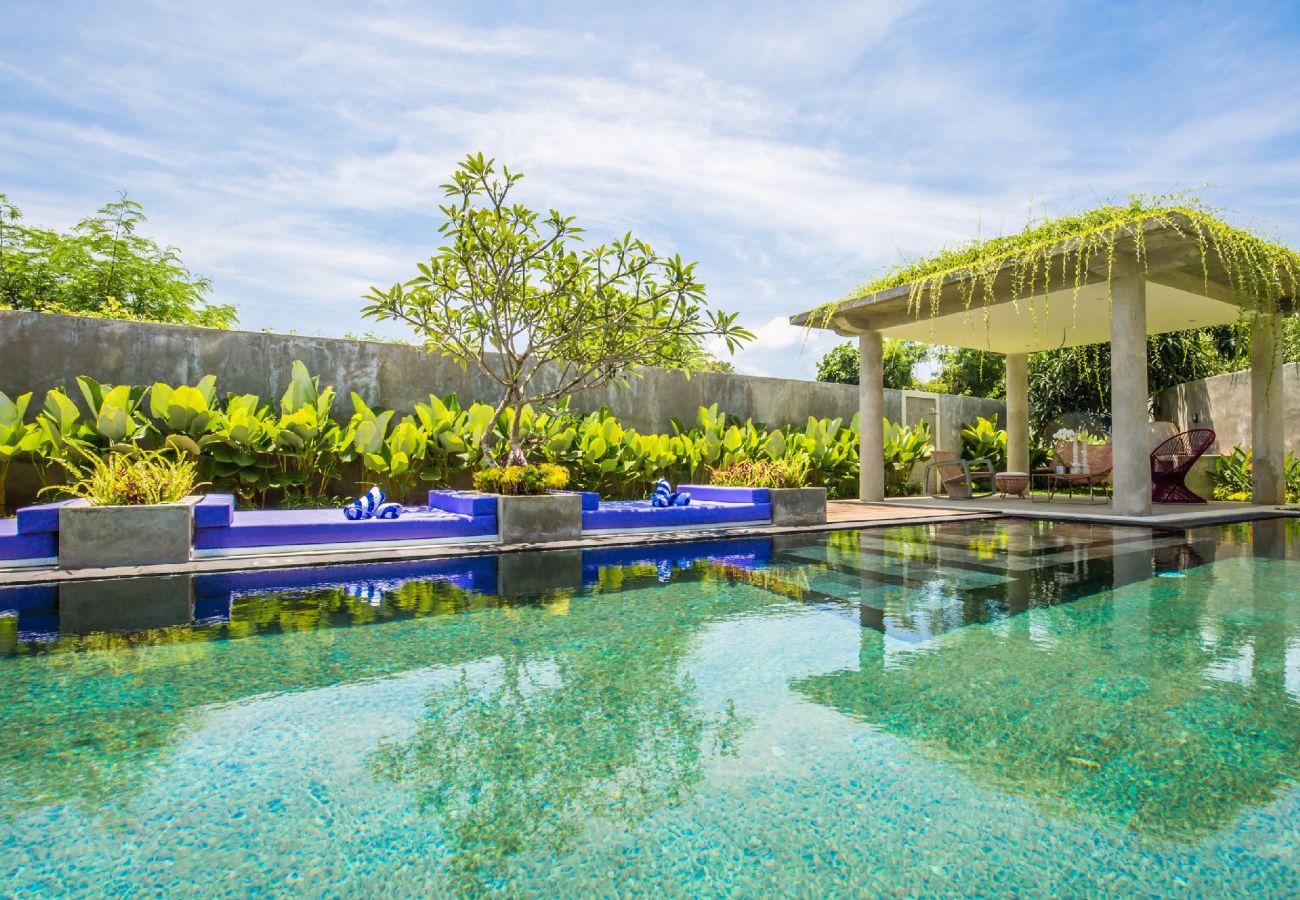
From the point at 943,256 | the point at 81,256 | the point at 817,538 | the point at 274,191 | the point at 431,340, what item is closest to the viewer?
the point at 817,538

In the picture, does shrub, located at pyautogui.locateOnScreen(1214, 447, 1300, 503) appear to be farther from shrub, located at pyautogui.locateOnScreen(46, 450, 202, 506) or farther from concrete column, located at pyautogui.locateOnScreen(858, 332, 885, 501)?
shrub, located at pyautogui.locateOnScreen(46, 450, 202, 506)

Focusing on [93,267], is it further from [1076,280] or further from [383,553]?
[1076,280]

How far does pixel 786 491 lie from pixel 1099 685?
18.6ft

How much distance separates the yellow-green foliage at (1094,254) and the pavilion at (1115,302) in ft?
0.07

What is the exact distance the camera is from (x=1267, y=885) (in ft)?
4.84

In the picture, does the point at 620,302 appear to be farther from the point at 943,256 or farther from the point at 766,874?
the point at 766,874

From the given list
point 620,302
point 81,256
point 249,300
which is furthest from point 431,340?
point 249,300

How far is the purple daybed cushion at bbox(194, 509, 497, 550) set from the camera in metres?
5.82

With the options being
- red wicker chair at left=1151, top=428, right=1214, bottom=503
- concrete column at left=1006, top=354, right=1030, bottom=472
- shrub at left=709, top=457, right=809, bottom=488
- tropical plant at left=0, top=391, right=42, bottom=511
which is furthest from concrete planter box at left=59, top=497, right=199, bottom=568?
concrete column at left=1006, top=354, right=1030, bottom=472

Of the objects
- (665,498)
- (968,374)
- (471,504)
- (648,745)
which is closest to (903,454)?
(665,498)

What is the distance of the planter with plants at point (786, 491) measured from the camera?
27.7 ft

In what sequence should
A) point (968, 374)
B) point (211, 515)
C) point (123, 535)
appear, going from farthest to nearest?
point (968, 374), point (211, 515), point (123, 535)

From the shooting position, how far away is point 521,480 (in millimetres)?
7113

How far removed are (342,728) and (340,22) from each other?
7.44m
